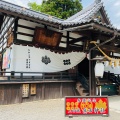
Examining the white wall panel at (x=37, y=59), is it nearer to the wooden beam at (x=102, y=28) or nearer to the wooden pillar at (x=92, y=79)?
the wooden pillar at (x=92, y=79)

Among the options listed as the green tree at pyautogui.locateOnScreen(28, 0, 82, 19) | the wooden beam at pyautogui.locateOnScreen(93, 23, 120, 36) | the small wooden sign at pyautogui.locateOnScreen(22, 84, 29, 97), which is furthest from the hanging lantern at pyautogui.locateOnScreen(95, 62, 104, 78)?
the green tree at pyautogui.locateOnScreen(28, 0, 82, 19)

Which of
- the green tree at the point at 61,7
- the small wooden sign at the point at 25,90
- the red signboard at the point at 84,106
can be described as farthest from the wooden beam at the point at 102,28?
the green tree at the point at 61,7

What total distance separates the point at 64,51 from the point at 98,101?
7.23 metres

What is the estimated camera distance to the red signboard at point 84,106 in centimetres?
580

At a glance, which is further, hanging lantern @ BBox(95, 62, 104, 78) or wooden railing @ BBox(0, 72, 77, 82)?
hanging lantern @ BBox(95, 62, 104, 78)

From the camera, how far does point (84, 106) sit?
5832 mm

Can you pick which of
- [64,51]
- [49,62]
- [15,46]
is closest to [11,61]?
[15,46]

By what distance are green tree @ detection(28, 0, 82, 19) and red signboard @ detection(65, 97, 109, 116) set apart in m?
24.9

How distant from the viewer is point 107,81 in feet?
50.1

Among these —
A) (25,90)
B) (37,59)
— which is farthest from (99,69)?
(25,90)

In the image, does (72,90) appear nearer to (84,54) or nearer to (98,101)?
(84,54)

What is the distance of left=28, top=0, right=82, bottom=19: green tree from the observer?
96.4 feet

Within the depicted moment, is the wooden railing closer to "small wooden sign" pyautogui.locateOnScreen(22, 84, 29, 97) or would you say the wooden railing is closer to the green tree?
"small wooden sign" pyautogui.locateOnScreen(22, 84, 29, 97)

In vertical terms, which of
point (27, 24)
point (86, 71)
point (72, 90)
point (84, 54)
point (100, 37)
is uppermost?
point (27, 24)
